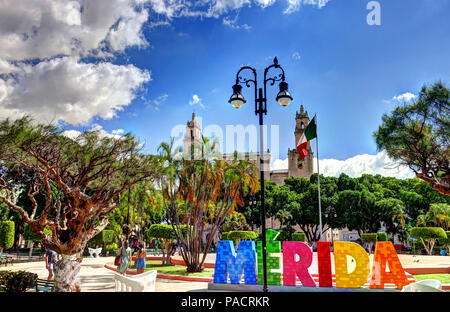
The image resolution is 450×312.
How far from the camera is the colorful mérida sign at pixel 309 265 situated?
10703 millimetres

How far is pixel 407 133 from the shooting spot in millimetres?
16250

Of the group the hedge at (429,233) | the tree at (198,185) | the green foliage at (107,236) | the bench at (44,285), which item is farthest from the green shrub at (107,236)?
the hedge at (429,233)

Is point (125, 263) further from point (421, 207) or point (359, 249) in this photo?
point (421, 207)

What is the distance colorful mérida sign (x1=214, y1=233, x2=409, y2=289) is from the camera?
421 inches

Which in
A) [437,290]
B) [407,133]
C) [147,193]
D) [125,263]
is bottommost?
[125,263]

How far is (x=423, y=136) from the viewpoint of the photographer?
52.3 ft

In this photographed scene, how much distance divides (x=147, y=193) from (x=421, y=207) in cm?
4030

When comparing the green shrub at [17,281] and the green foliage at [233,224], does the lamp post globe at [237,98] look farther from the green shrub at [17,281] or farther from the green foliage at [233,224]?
the green foliage at [233,224]

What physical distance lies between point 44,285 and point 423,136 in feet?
58.3

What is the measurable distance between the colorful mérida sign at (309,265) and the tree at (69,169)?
212 inches
